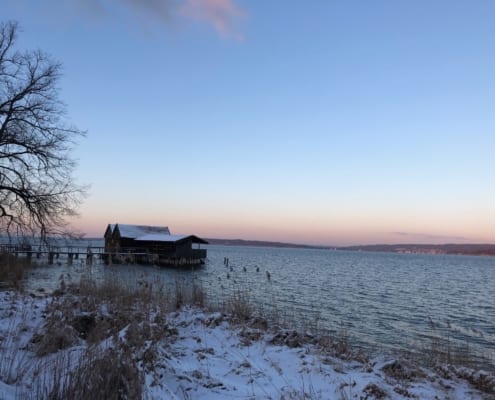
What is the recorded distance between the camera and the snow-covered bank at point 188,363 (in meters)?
4.57

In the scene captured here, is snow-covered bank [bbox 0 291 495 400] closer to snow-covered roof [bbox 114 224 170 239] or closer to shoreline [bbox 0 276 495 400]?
shoreline [bbox 0 276 495 400]

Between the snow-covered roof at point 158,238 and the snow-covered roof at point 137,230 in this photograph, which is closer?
the snow-covered roof at point 158,238

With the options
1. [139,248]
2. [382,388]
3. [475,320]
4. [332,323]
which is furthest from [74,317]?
[139,248]

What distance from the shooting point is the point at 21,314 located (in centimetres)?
896

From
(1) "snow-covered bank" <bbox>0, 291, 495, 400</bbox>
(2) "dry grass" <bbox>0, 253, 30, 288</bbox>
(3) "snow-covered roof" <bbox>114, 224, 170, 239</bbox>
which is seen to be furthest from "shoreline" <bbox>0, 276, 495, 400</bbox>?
(3) "snow-covered roof" <bbox>114, 224, 170, 239</bbox>

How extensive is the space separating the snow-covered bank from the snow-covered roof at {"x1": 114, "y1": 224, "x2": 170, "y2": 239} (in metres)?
53.1

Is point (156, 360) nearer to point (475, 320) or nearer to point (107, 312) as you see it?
point (107, 312)

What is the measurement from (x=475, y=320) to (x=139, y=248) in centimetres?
4545

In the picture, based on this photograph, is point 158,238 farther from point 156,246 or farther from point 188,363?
point 188,363

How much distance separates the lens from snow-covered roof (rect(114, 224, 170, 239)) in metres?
62.1

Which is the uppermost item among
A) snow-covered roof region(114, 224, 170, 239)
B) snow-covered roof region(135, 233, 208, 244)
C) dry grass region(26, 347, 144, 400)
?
snow-covered roof region(114, 224, 170, 239)

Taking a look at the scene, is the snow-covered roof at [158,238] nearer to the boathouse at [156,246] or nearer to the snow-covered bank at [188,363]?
the boathouse at [156,246]

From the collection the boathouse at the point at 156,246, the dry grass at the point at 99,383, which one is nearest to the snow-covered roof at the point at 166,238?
the boathouse at the point at 156,246

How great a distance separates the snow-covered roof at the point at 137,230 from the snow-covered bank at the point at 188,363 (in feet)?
174
